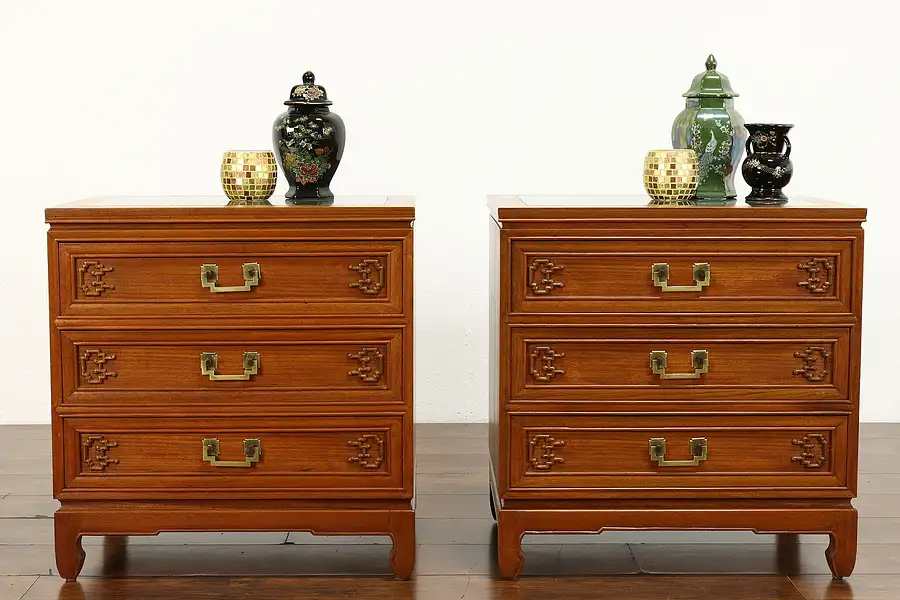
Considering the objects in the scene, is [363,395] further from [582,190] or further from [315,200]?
[582,190]

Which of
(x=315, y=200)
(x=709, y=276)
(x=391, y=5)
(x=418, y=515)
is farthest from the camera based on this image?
(x=391, y=5)

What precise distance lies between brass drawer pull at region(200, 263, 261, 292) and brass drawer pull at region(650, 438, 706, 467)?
0.88 meters

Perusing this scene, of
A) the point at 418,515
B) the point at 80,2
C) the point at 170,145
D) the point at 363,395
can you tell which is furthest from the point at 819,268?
the point at 80,2

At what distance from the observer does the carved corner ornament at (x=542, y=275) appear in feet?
7.48

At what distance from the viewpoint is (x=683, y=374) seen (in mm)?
2312

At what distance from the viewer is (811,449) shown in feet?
7.67

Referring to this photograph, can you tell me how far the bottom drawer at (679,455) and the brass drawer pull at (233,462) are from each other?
1.73ft

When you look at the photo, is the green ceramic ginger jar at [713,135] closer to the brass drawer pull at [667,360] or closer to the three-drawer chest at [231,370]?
the brass drawer pull at [667,360]

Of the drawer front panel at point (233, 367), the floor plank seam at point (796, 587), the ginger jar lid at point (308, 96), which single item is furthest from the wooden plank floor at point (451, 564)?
the ginger jar lid at point (308, 96)

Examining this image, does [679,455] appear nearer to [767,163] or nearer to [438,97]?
[767,163]

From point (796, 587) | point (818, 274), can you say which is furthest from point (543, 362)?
point (796, 587)

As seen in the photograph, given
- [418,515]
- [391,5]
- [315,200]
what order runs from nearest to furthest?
[315,200] < [418,515] < [391,5]

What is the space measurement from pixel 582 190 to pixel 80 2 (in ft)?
5.65

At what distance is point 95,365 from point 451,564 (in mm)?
858
